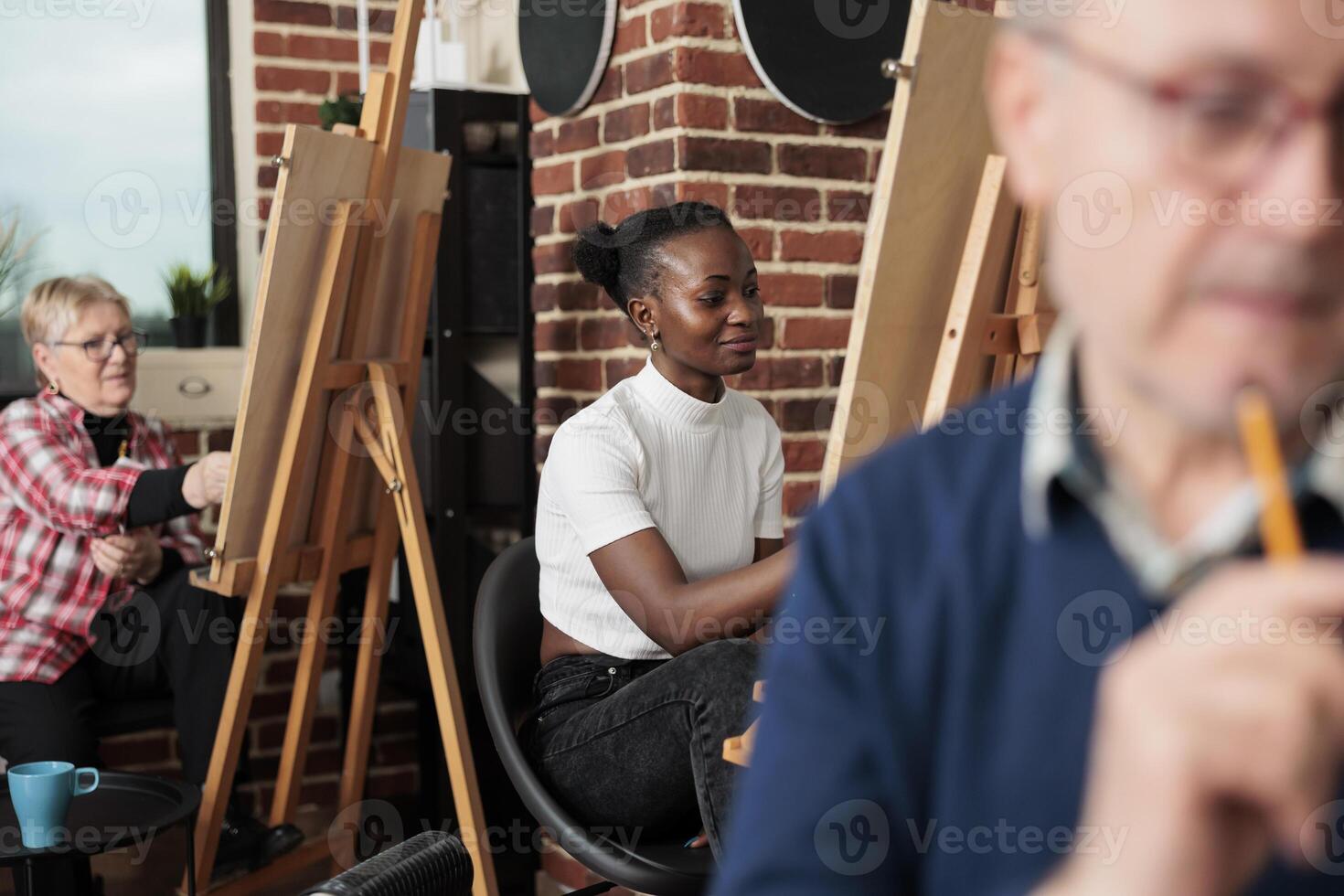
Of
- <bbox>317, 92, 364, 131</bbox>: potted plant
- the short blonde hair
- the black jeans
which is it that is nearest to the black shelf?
<bbox>317, 92, 364, 131</bbox>: potted plant

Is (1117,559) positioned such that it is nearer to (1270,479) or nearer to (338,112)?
(1270,479)

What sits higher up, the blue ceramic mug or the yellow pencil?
the yellow pencil

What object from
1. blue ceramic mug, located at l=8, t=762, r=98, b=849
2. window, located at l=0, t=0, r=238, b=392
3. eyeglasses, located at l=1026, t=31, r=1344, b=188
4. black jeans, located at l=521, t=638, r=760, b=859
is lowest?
blue ceramic mug, located at l=8, t=762, r=98, b=849

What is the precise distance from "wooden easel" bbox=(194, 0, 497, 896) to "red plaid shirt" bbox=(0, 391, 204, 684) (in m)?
0.35

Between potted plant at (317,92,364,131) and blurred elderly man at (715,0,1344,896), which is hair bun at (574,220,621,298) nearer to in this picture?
potted plant at (317,92,364,131)

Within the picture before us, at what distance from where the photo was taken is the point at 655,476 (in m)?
2.23

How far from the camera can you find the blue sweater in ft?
2.10

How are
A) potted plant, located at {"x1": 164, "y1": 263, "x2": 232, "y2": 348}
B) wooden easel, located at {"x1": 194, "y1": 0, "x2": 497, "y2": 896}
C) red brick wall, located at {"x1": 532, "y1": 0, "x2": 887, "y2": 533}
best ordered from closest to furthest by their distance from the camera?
wooden easel, located at {"x1": 194, "y1": 0, "x2": 497, "y2": 896}
red brick wall, located at {"x1": 532, "y1": 0, "x2": 887, "y2": 533}
potted plant, located at {"x1": 164, "y1": 263, "x2": 232, "y2": 348}

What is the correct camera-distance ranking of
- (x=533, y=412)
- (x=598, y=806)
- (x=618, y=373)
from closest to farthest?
(x=598, y=806), (x=618, y=373), (x=533, y=412)

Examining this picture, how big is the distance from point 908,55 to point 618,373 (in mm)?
1155

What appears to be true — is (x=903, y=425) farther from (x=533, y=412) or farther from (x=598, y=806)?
(x=533, y=412)

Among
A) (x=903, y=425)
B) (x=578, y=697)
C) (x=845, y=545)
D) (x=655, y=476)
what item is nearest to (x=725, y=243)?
(x=655, y=476)

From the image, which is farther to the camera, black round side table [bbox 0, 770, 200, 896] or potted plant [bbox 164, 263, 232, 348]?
potted plant [bbox 164, 263, 232, 348]

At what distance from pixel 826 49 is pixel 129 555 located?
1.75 m
